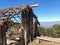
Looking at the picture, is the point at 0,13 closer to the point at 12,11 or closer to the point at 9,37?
the point at 12,11

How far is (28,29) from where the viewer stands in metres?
15.6

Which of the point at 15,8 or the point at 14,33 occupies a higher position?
the point at 15,8

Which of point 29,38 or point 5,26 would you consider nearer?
point 5,26

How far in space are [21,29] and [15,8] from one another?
2.17 meters

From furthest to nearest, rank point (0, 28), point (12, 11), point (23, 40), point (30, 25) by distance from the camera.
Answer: point (30, 25) < point (23, 40) < point (12, 11) < point (0, 28)

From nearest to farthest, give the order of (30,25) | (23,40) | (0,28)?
(0,28) → (23,40) → (30,25)

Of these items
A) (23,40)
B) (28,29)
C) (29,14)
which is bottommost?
(23,40)

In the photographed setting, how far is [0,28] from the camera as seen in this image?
11.3m

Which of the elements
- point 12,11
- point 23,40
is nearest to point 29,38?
point 23,40

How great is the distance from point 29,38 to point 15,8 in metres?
3.36

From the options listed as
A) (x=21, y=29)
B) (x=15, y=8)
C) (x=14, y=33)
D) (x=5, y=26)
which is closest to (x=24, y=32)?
(x=21, y=29)

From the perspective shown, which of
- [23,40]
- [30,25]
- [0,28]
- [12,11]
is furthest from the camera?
[30,25]

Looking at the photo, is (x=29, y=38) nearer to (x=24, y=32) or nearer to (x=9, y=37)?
(x=24, y=32)

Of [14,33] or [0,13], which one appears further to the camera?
[14,33]
